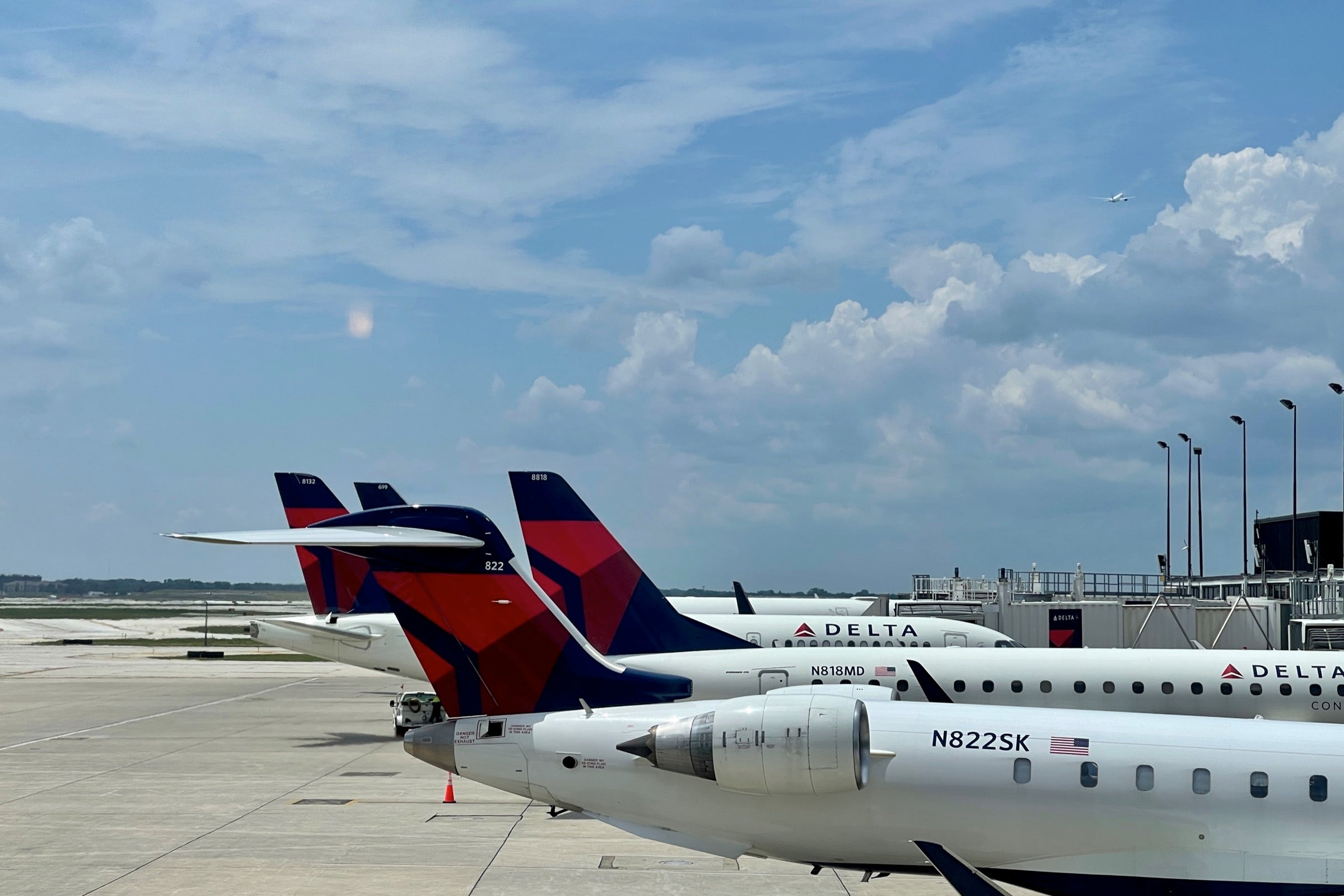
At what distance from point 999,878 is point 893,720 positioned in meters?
2.08

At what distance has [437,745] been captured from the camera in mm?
15203

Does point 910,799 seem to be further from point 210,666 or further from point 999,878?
point 210,666

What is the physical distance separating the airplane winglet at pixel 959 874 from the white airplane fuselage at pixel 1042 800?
0.67 m

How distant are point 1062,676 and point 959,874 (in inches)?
483

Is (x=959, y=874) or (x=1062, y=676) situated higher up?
(x=1062, y=676)

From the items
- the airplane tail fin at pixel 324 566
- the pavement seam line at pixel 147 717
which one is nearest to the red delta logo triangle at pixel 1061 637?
the airplane tail fin at pixel 324 566

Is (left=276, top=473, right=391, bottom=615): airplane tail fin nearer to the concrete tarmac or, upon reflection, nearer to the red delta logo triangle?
the concrete tarmac

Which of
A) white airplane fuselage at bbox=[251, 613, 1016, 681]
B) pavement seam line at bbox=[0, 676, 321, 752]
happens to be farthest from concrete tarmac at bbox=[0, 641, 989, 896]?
white airplane fuselage at bbox=[251, 613, 1016, 681]

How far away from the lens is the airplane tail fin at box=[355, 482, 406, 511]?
40.3m

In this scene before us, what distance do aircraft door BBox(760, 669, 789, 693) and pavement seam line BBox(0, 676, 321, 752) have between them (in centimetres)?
2112

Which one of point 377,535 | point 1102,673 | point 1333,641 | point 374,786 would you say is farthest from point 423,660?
point 1333,641

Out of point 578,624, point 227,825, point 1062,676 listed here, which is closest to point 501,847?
point 227,825

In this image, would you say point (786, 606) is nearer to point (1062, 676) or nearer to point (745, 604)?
point (745, 604)

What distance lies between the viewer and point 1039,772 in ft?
44.6
